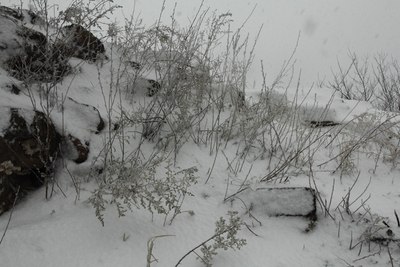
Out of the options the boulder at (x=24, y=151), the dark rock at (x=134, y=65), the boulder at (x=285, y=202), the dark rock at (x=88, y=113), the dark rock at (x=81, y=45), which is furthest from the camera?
the dark rock at (x=134, y=65)

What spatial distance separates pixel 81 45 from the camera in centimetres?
293

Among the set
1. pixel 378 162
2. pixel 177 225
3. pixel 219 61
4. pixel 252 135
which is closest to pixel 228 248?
pixel 177 225

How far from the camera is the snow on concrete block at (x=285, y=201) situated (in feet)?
5.90

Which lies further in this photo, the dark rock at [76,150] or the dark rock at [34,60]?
the dark rock at [34,60]

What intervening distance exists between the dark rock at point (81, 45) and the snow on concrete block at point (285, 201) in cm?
173

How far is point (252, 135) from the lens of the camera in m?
2.43

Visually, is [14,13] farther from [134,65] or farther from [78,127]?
[78,127]

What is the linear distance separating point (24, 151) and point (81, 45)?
147 centimetres

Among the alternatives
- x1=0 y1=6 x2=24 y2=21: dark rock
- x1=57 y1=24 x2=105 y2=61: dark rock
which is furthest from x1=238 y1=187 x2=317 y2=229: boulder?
x1=0 y1=6 x2=24 y2=21: dark rock

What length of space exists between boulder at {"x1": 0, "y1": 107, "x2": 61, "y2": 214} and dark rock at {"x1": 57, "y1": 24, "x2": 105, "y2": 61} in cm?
89

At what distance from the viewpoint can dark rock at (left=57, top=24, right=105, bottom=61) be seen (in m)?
2.59

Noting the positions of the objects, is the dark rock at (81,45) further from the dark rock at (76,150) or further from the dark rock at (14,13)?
the dark rock at (76,150)

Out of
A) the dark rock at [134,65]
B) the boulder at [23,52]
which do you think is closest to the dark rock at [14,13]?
the boulder at [23,52]

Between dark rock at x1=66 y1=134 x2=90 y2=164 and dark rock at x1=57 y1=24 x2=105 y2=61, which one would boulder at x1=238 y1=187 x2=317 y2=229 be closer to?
dark rock at x1=66 y1=134 x2=90 y2=164
